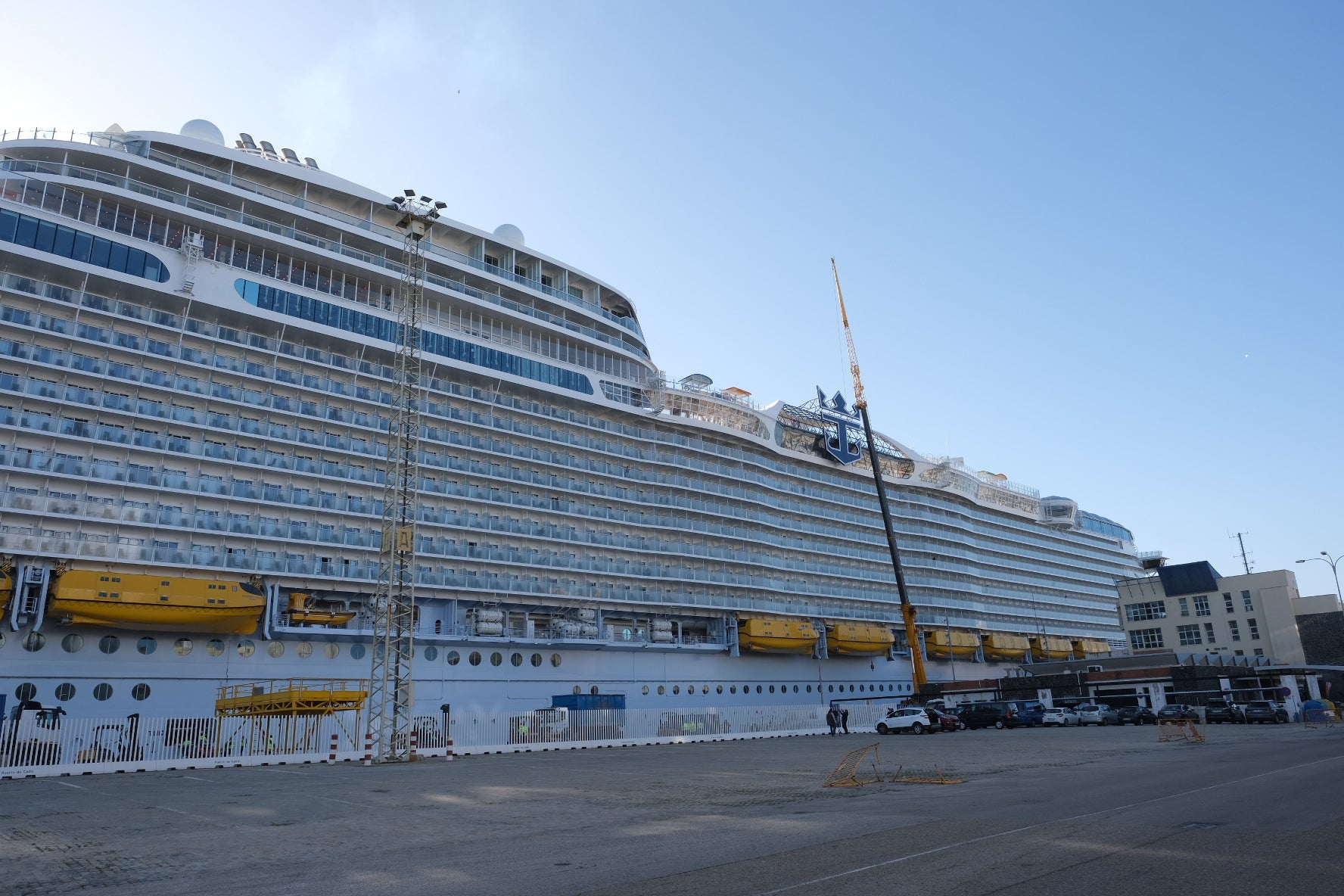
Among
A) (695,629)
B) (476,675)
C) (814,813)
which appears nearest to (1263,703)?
(695,629)

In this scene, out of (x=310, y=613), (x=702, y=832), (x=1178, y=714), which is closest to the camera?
(x=702, y=832)

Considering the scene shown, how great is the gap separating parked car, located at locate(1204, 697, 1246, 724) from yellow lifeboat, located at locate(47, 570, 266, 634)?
47129mm

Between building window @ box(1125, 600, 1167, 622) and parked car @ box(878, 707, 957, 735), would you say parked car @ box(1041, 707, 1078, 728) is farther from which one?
building window @ box(1125, 600, 1167, 622)

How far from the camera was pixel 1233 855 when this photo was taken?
28.5 feet

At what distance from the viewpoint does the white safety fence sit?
79.5 feet

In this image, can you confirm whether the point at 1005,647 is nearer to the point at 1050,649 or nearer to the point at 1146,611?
the point at 1050,649

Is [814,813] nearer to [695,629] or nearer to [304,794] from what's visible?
[304,794]

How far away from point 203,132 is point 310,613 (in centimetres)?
2292

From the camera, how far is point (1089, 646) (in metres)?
83.6

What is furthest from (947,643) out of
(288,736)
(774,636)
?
(288,736)

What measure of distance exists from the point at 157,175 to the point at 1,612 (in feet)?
62.3

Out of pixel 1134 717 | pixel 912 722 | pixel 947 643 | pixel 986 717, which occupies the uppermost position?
pixel 947 643

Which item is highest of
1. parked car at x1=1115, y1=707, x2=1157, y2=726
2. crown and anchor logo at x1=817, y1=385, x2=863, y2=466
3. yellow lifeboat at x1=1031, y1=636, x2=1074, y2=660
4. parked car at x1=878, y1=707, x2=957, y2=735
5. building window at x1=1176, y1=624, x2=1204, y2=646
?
crown and anchor logo at x1=817, y1=385, x2=863, y2=466

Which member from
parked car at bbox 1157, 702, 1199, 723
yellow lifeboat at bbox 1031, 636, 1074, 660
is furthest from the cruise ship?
yellow lifeboat at bbox 1031, 636, 1074, 660
